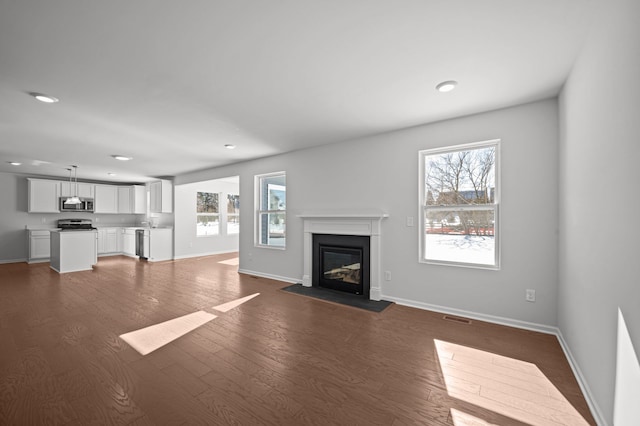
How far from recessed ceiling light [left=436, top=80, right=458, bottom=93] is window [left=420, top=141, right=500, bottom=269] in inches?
39.1

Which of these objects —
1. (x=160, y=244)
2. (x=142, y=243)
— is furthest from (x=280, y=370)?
(x=142, y=243)

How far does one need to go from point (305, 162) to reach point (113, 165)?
4616mm

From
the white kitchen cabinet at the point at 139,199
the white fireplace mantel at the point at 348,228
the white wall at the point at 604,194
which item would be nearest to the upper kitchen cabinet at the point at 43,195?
the white kitchen cabinet at the point at 139,199

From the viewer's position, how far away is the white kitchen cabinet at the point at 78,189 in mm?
7809

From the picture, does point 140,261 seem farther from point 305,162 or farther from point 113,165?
point 305,162

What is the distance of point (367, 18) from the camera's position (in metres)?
1.73

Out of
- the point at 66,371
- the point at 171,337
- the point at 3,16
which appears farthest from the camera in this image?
the point at 171,337

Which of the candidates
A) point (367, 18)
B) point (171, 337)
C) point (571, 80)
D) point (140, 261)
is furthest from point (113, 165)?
point (571, 80)

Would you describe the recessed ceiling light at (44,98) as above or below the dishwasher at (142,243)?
above

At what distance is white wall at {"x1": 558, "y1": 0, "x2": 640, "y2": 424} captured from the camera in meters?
1.31

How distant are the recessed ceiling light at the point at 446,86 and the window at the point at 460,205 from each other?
994 millimetres

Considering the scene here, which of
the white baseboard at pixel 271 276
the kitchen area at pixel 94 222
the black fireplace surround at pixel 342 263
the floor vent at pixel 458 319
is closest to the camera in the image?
the floor vent at pixel 458 319

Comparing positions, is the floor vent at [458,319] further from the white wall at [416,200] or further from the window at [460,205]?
the window at [460,205]

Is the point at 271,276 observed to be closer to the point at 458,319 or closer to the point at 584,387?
the point at 458,319
